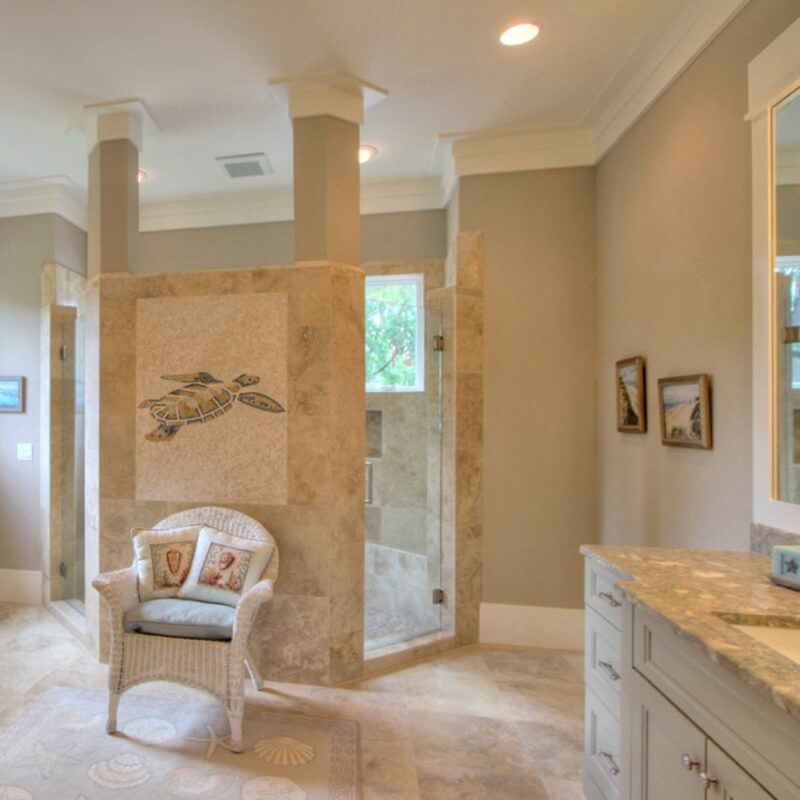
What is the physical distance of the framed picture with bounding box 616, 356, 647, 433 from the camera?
2.41 m

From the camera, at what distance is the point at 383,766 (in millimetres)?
1952

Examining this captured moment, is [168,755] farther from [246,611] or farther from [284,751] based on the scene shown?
[246,611]

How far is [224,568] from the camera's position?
7.36ft

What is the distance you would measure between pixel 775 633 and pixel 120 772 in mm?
2231

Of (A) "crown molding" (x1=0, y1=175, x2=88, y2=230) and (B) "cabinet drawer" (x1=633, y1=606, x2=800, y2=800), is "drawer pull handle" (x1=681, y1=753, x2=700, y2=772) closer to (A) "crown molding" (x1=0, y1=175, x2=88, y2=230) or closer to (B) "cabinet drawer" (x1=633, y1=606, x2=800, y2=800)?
(B) "cabinet drawer" (x1=633, y1=606, x2=800, y2=800)

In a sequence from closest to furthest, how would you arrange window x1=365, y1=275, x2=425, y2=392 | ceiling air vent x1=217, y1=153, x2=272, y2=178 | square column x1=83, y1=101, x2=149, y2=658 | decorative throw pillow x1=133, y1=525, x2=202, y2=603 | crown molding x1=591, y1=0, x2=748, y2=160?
crown molding x1=591, y1=0, x2=748, y2=160 → decorative throw pillow x1=133, y1=525, x2=202, y2=603 → square column x1=83, y1=101, x2=149, y2=658 → ceiling air vent x1=217, y1=153, x2=272, y2=178 → window x1=365, y1=275, x2=425, y2=392

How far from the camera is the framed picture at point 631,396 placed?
7.89 feet

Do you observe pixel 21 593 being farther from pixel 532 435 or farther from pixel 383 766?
pixel 532 435

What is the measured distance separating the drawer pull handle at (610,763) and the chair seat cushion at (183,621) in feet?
4.74

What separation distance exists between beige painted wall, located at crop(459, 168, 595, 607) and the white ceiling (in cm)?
51

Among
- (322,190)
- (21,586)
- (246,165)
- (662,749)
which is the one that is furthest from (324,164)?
(21,586)

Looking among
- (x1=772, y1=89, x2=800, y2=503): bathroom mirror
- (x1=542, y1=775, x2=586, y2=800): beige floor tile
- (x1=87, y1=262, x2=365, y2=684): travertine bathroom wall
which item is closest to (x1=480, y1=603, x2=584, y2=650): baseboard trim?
(x1=87, y1=262, x2=365, y2=684): travertine bathroom wall

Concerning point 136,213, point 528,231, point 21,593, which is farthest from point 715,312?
point 21,593

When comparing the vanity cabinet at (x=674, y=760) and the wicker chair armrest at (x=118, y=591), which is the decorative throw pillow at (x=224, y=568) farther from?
the vanity cabinet at (x=674, y=760)
